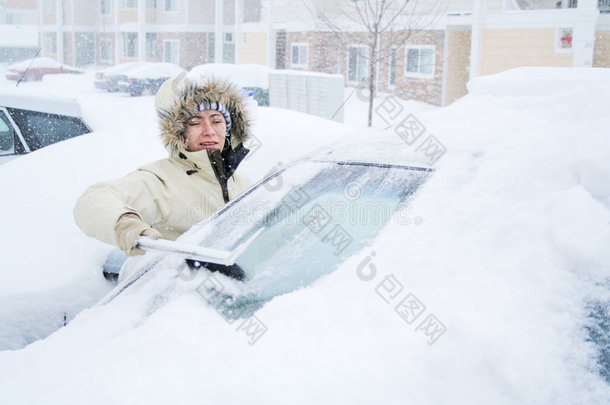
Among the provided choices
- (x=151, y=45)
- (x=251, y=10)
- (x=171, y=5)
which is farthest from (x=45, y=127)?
(x=151, y=45)

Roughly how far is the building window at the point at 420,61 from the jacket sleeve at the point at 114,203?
15920 mm

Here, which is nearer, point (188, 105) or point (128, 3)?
point (188, 105)

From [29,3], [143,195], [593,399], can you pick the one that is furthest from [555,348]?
[29,3]

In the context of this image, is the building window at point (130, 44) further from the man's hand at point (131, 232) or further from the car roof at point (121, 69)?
the man's hand at point (131, 232)

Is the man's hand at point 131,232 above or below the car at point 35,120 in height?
below

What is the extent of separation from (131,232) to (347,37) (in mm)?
17726

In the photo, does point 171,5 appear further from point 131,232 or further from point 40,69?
point 131,232

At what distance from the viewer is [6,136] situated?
4.70 m

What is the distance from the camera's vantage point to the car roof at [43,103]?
15.5ft

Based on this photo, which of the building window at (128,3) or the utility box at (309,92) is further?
the building window at (128,3)

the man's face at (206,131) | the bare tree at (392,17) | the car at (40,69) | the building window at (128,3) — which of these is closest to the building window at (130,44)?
the building window at (128,3)

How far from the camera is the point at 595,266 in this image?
1317 mm

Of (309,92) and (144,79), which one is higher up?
(144,79)

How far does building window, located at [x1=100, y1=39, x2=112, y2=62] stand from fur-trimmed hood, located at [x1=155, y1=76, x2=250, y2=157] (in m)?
35.6
